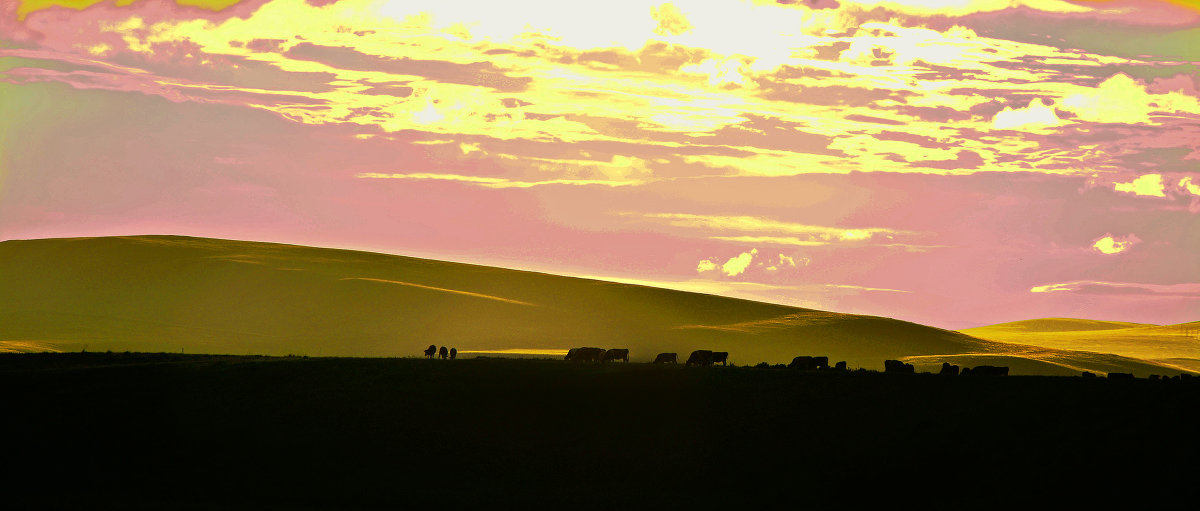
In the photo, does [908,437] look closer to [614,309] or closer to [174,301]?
[614,309]

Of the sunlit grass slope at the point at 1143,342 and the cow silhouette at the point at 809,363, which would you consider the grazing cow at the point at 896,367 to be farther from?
the sunlit grass slope at the point at 1143,342

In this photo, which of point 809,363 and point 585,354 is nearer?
point 809,363

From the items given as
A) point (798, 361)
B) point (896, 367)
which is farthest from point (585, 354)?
point (896, 367)

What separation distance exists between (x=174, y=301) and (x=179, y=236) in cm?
3297

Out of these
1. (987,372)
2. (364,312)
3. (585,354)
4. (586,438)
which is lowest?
(586,438)

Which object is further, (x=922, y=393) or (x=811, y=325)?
(x=811, y=325)

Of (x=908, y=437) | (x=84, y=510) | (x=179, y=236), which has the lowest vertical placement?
(x=84, y=510)

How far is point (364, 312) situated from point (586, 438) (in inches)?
1888

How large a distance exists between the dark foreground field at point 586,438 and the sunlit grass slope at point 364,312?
28.0 metres

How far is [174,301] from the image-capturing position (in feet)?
258

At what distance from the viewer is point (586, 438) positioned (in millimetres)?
30734

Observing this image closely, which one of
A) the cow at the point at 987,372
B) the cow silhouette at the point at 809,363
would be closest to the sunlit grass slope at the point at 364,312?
the cow silhouette at the point at 809,363

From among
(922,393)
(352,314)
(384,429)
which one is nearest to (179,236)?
(352,314)

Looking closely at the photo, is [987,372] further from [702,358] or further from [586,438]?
[586,438]
